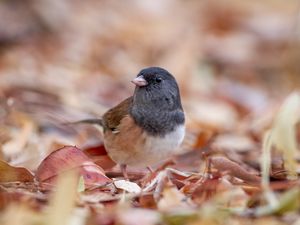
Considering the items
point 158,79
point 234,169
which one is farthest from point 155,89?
point 234,169

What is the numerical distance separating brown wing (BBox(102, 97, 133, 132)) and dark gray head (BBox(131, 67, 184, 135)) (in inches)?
2.1

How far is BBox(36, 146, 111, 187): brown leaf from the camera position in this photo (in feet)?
7.73

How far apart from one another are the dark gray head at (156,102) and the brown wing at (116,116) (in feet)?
0.17

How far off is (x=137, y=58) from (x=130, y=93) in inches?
33.4

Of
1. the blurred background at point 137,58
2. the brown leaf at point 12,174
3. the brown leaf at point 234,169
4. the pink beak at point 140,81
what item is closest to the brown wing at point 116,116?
the pink beak at point 140,81

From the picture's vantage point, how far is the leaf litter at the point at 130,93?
1.98 metres

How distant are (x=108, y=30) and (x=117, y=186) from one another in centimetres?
400

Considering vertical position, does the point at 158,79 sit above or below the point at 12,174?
above

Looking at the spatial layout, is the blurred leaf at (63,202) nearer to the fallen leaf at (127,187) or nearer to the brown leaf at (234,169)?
the fallen leaf at (127,187)

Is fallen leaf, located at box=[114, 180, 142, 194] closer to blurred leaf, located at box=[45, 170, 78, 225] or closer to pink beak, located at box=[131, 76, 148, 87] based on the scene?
blurred leaf, located at box=[45, 170, 78, 225]

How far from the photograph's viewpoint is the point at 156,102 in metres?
3.15

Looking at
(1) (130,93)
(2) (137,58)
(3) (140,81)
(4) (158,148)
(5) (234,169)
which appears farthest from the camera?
(2) (137,58)

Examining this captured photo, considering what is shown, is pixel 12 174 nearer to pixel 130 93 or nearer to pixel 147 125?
pixel 147 125

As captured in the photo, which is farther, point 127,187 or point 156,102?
A: point 156,102
